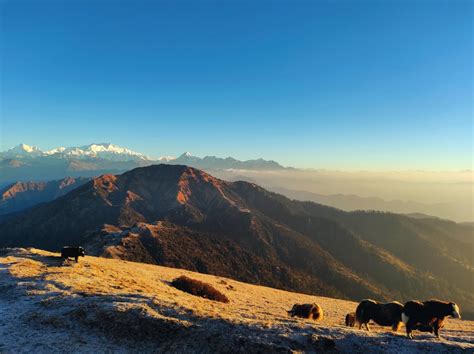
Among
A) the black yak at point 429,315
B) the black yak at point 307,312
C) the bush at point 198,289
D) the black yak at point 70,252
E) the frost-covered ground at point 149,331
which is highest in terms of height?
the black yak at point 429,315

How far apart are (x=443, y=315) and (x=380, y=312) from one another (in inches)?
155

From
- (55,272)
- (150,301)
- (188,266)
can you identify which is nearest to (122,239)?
(188,266)

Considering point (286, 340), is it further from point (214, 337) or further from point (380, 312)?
point (380, 312)

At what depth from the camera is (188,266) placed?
150375mm

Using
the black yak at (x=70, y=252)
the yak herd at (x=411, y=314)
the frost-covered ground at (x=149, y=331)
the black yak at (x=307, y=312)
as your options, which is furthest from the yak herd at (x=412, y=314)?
the black yak at (x=70, y=252)

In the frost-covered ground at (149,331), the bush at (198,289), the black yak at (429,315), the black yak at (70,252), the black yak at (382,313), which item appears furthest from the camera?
the bush at (198,289)

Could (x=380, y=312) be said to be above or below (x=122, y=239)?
above

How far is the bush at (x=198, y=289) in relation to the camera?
36.1 meters

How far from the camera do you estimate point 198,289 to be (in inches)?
1522

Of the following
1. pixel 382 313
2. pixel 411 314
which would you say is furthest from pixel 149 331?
pixel 411 314

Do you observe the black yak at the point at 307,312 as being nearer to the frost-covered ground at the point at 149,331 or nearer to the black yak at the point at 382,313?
the black yak at the point at 382,313

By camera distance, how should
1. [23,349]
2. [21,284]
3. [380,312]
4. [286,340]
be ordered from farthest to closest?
[21,284] < [380,312] < [286,340] < [23,349]

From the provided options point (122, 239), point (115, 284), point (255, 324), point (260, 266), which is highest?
point (255, 324)

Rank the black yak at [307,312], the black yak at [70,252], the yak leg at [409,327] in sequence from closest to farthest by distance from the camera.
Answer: the yak leg at [409,327]
the black yak at [307,312]
the black yak at [70,252]
